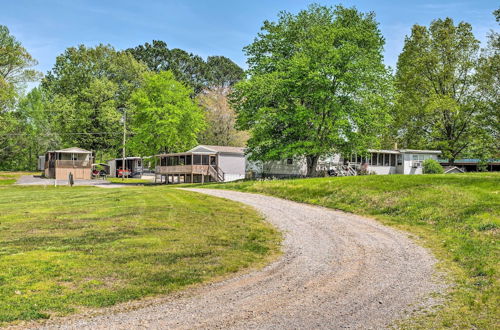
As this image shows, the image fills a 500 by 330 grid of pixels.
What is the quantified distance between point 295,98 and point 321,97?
10.6ft

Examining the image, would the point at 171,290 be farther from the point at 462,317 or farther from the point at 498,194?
the point at 498,194

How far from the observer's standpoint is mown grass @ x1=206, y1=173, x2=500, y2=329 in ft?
21.9

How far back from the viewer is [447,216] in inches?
594

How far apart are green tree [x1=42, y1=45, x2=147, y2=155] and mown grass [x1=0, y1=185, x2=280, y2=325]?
1741 inches

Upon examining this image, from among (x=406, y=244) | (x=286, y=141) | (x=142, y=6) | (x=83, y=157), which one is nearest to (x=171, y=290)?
(x=406, y=244)

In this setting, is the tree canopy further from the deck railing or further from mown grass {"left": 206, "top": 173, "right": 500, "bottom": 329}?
the deck railing

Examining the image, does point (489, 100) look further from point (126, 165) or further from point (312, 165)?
point (126, 165)

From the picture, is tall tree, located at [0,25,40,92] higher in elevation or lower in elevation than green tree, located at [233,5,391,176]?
higher

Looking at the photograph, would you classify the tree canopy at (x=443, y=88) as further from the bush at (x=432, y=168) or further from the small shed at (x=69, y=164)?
the small shed at (x=69, y=164)

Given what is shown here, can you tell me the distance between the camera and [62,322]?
596 centimetres

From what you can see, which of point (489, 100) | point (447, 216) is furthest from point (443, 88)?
point (447, 216)

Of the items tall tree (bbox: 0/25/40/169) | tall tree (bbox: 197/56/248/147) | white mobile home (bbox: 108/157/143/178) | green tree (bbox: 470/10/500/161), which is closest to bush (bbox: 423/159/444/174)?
green tree (bbox: 470/10/500/161)

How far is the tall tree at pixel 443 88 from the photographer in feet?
142

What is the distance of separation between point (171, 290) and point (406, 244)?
23.7 ft
